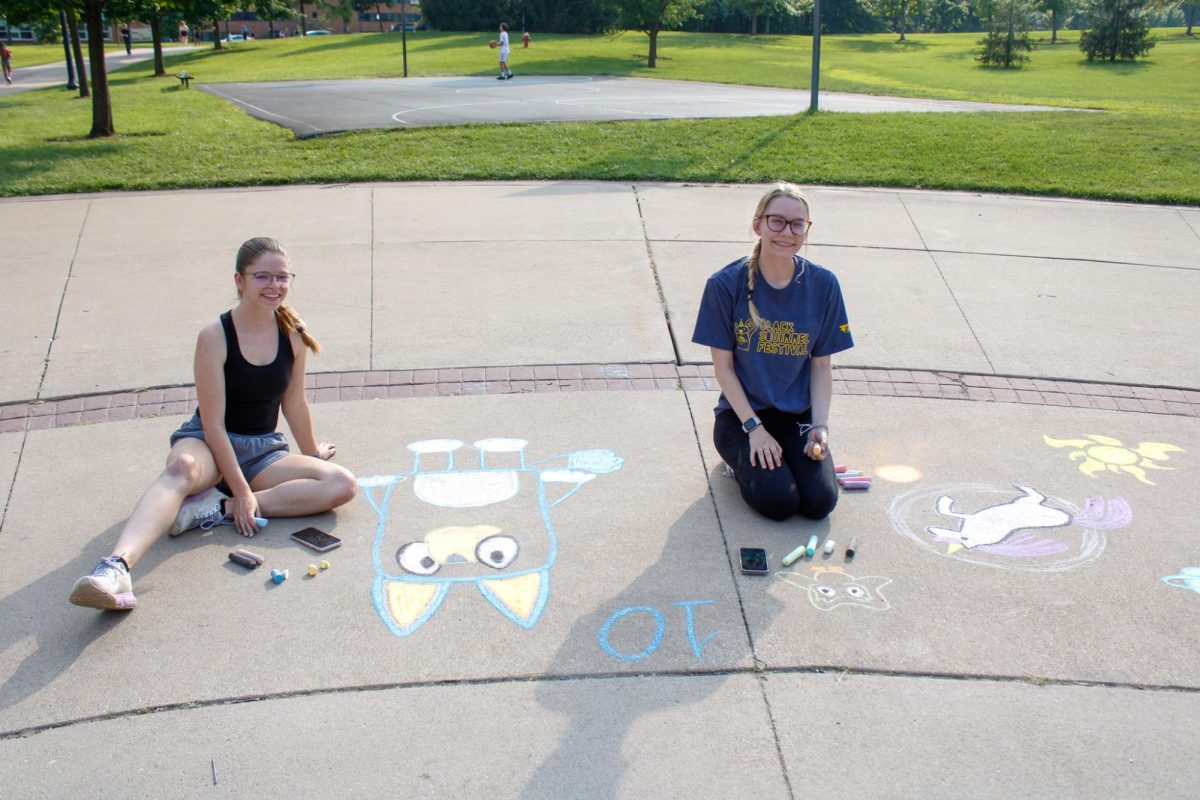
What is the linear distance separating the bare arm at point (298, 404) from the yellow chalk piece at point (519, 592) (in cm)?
117

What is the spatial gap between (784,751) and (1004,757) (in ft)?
2.08

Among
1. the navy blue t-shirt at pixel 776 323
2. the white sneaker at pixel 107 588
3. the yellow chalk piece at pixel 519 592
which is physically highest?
the navy blue t-shirt at pixel 776 323

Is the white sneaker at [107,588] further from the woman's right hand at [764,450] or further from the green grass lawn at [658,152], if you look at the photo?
the green grass lawn at [658,152]

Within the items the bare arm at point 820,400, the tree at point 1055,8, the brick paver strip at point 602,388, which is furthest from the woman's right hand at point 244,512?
the tree at point 1055,8

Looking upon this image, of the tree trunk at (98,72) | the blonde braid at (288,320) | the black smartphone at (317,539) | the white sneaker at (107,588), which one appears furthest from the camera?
the tree trunk at (98,72)

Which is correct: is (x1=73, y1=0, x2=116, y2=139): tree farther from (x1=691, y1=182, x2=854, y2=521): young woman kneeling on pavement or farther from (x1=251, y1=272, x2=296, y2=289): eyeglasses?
(x1=691, y1=182, x2=854, y2=521): young woman kneeling on pavement

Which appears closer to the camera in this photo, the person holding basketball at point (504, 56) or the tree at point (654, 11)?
the person holding basketball at point (504, 56)

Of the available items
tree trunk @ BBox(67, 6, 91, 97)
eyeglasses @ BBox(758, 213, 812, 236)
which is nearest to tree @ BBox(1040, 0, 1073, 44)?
tree trunk @ BBox(67, 6, 91, 97)

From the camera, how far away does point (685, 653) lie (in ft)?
11.1

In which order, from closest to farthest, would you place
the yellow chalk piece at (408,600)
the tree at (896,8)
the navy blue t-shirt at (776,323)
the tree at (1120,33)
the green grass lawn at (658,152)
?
the yellow chalk piece at (408,600), the navy blue t-shirt at (776,323), the green grass lawn at (658,152), the tree at (1120,33), the tree at (896,8)

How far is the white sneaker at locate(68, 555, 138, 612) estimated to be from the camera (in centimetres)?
338

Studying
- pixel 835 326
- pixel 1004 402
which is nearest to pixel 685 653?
pixel 835 326

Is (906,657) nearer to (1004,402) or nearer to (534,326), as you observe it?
(1004,402)

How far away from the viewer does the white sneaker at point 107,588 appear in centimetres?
338
